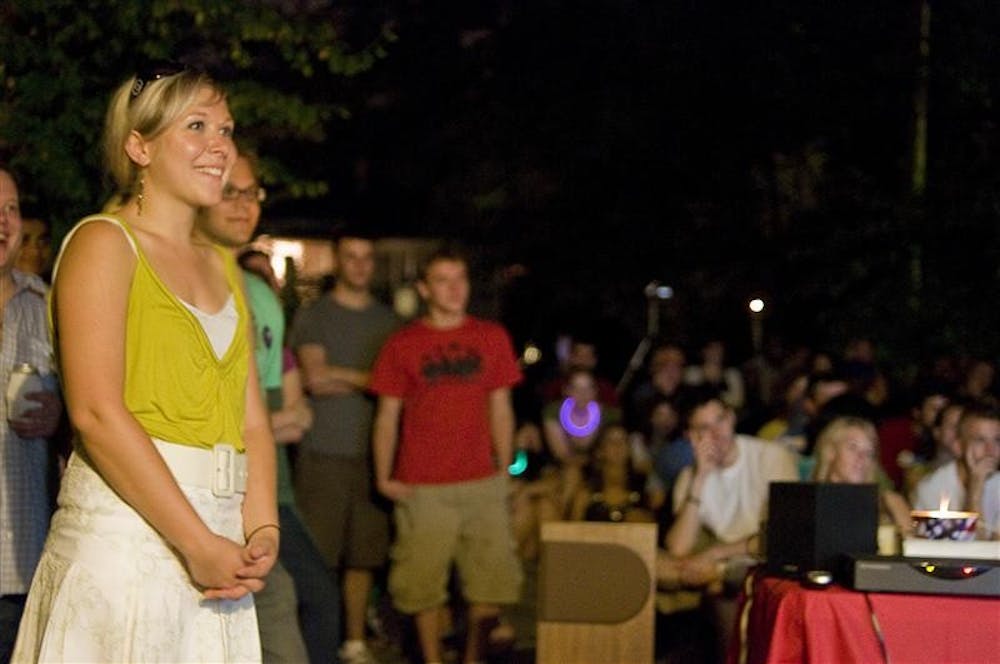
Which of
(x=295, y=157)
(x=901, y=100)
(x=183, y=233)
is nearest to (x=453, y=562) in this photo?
(x=183, y=233)

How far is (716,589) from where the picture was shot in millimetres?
Result: 8883

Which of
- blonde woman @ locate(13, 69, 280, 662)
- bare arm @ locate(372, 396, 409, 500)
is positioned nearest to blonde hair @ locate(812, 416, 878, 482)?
bare arm @ locate(372, 396, 409, 500)

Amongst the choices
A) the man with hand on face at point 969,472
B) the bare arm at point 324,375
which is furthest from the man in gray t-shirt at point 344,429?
the man with hand on face at point 969,472

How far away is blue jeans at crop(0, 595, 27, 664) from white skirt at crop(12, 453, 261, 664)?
1.43m

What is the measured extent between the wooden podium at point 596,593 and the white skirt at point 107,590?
177 inches

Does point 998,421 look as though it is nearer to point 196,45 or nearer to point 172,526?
point 196,45

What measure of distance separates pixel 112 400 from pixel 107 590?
0.35 m

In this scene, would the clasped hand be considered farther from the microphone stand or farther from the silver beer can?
the microphone stand

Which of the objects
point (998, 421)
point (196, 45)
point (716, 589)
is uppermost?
point (196, 45)

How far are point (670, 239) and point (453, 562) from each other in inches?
575

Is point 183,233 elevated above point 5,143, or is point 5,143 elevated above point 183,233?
point 5,143

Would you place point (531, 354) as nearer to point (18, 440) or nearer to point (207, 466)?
point (18, 440)

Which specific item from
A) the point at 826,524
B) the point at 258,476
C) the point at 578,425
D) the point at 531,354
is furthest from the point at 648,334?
the point at 258,476

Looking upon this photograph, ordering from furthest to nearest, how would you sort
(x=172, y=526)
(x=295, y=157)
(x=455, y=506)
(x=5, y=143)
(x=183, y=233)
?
(x=295, y=157), (x=455, y=506), (x=5, y=143), (x=183, y=233), (x=172, y=526)
